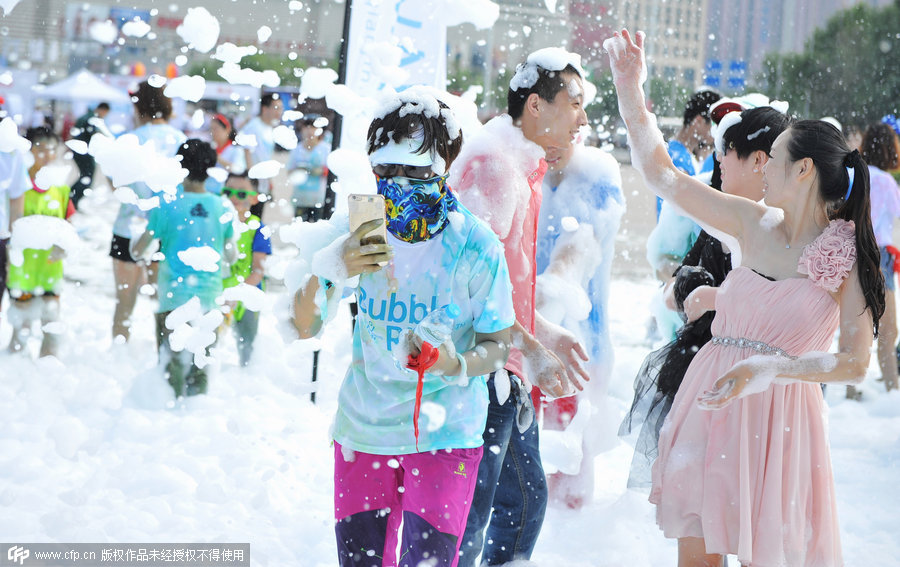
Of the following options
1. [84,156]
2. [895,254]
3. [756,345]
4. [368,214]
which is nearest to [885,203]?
[895,254]

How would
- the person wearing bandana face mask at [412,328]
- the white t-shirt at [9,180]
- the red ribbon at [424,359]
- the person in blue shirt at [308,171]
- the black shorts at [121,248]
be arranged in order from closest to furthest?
1. the red ribbon at [424,359]
2. the person wearing bandana face mask at [412,328]
3. the white t-shirt at [9,180]
4. the black shorts at [121,248]
5. the person in blue shirt at [308,171]

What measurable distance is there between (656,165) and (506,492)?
119 centimetres

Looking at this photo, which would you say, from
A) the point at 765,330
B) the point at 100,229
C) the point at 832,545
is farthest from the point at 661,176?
the point at 100,229

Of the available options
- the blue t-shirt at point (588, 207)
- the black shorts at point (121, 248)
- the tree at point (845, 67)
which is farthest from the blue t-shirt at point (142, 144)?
the tree at point (845, 67)

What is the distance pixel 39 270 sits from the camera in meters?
5.84

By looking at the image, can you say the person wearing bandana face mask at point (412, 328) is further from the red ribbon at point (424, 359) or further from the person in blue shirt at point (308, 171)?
the person in blue shirt at point (308, 171)

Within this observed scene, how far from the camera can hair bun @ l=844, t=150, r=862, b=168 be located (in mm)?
2492

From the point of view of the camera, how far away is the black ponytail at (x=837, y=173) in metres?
2.47

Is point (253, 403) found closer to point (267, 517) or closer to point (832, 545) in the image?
point (267, 517)

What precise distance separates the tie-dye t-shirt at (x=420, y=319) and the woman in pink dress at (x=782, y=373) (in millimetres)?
Answer: 665

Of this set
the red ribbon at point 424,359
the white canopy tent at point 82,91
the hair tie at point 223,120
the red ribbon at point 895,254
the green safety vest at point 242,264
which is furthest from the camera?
the white canopy tent at point 82,91

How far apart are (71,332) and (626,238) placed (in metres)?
11.0

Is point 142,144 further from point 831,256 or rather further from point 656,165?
point 831,256

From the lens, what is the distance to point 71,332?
6809mm
